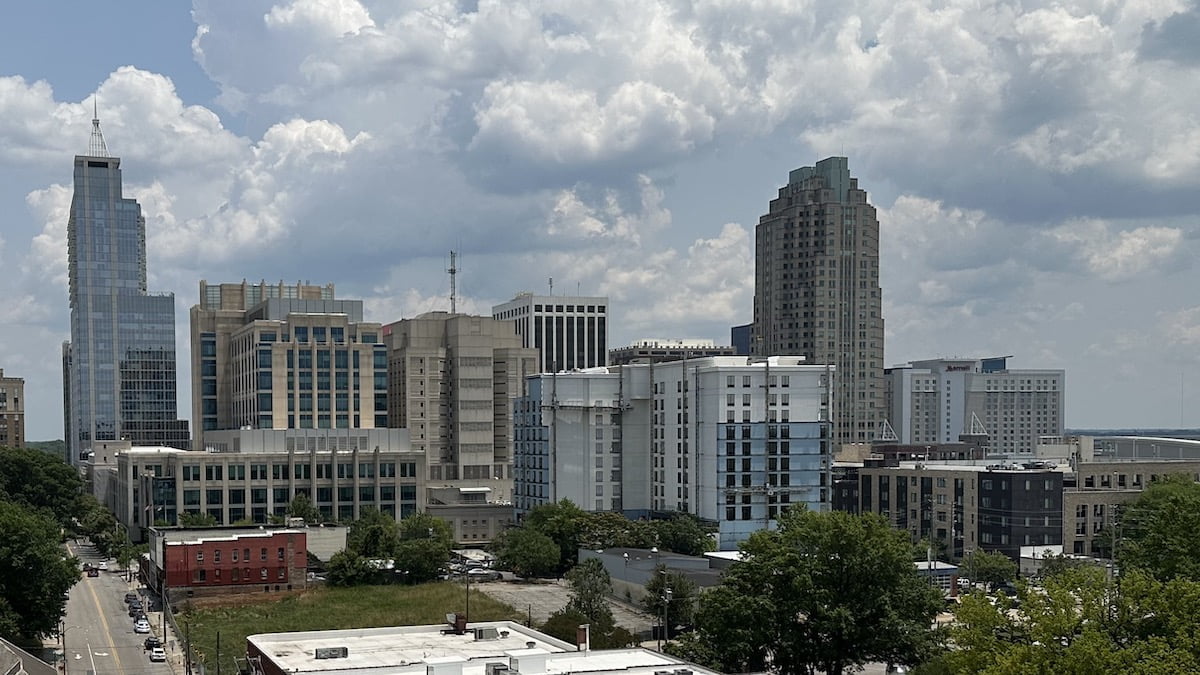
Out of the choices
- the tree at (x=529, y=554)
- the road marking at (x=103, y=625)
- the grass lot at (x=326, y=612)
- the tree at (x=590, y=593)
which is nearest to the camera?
the road marking at (x=103, y=625)

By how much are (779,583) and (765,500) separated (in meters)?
56.3

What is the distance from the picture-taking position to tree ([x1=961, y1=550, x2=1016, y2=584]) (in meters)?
105

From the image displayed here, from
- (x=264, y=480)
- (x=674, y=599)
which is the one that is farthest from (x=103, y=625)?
(x=264, y=480)

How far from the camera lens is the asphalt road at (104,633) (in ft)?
251

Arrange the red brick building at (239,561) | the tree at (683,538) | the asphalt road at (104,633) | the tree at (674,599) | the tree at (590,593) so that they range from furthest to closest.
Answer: the tree at (683,538), the red brick building at (239,561), the tree at (674,599), the tree at (590,593), the asphalt road at (104,633)

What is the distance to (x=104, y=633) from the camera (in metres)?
88.2

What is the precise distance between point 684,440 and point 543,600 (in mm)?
30771

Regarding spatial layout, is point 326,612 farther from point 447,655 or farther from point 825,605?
point 825,605

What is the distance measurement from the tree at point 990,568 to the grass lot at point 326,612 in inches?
1607

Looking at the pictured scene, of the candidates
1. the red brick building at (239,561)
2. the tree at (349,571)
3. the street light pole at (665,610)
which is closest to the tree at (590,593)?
the street light pole at (665,610)

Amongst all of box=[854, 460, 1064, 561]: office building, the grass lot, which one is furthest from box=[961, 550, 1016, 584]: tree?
the grass lot

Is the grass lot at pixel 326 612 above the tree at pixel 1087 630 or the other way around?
the other way around

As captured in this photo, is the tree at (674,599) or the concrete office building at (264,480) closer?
the tree at (674,599)

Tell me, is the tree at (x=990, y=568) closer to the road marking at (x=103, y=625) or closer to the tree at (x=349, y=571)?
the tree at (x=349, y=571)
